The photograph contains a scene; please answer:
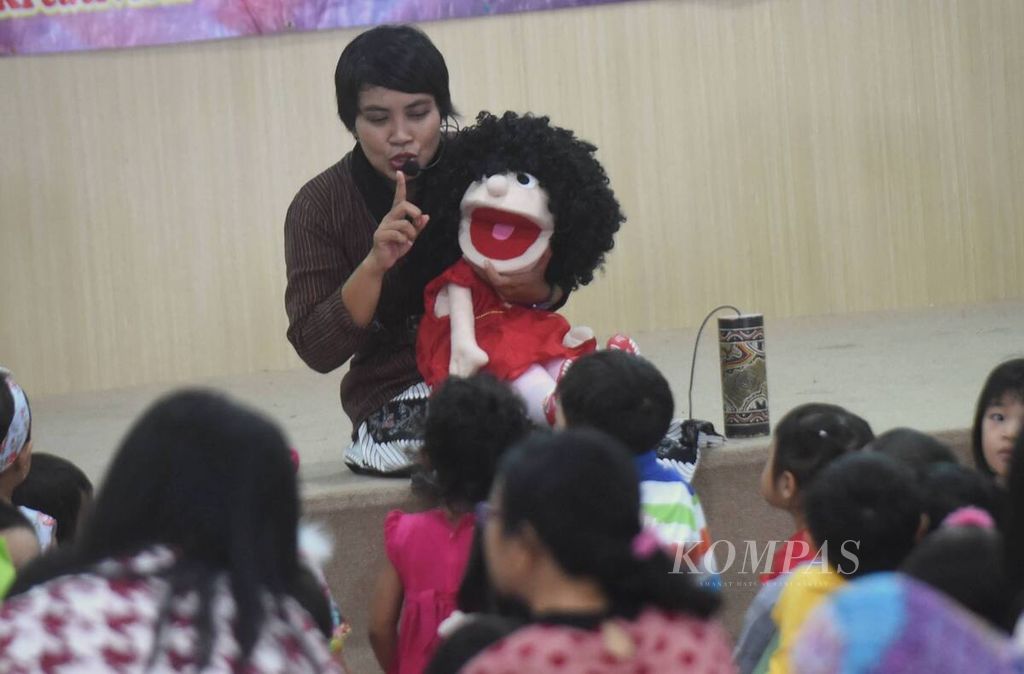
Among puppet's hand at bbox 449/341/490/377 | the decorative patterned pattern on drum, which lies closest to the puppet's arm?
puppet's hand at bbox 449/341/490/377

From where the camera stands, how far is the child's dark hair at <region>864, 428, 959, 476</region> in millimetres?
2232

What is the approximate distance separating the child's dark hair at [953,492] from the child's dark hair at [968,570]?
0.41m

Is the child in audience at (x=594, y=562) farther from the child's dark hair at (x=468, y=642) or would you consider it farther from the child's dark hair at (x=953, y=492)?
the child's dark hair at (x=953, y=492)

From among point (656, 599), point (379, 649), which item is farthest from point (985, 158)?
point (656, 599)

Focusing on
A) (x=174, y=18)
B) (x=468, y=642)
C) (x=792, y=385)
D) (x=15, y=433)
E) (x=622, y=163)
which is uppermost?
(x=174, y=18)

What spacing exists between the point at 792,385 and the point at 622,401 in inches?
70.5

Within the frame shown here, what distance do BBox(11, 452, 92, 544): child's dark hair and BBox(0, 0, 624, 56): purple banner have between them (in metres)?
3.56

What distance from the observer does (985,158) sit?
6191mm

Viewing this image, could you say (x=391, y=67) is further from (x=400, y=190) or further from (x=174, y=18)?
(x=174, y=18)

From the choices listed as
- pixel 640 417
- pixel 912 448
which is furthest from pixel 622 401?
pixel 912 448

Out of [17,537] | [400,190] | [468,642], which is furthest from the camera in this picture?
[400,190]

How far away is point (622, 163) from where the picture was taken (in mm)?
6133

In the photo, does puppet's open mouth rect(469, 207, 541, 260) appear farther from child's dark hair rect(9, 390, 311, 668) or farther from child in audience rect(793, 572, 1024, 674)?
child in audience rect(793, 572, 1024, 674)

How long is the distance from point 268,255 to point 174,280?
0.38 meters
